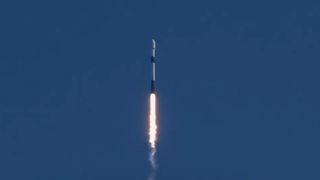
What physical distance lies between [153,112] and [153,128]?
4754mm

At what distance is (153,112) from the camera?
158m

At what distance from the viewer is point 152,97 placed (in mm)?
152250

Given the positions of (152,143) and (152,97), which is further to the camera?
(152,143)

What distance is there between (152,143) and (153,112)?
5831 mm

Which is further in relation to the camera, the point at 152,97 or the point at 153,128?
the point at 153,128

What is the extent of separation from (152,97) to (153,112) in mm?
5746

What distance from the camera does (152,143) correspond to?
533 ft

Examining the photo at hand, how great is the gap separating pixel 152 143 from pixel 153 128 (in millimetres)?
1711

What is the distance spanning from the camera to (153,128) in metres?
162

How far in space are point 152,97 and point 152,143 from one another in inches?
448

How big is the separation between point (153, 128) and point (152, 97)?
10.5 m
